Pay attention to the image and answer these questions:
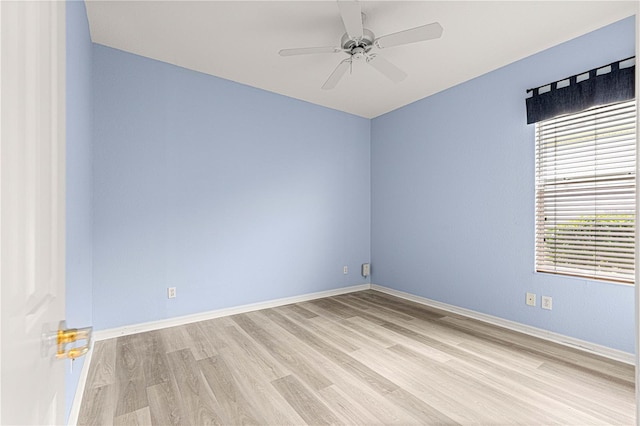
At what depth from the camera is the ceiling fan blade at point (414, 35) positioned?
1.92 metres

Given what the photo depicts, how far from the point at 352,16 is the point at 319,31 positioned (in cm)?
67

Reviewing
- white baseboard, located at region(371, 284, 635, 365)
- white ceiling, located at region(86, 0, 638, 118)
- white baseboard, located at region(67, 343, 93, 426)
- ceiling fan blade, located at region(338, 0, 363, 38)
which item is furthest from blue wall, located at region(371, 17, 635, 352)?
white baseboard, located at region(67, 343, 93, 426)

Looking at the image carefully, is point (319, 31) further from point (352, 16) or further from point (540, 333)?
point (540, 333)

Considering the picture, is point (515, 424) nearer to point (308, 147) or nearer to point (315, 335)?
point (315, 335)

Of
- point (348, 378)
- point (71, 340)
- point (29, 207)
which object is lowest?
point (348, 378)

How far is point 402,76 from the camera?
2574 mm

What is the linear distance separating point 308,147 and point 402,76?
1690 mm

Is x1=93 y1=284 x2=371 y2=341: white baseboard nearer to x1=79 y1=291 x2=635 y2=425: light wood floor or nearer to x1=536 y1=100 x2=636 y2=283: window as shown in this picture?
x1=79 y1=291 x2=635 y2=425: light wood floor

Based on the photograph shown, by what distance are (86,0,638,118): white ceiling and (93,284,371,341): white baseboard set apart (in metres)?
2.54

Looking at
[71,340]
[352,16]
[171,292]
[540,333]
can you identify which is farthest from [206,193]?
[540,333]

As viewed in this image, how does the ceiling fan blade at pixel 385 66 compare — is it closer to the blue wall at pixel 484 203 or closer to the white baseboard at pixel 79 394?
the blue wall at pixel 484 203

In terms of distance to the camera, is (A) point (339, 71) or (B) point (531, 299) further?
(B) point (531, 299)

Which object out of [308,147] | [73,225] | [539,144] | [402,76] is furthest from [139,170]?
[539,144]

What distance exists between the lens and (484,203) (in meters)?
3.18
